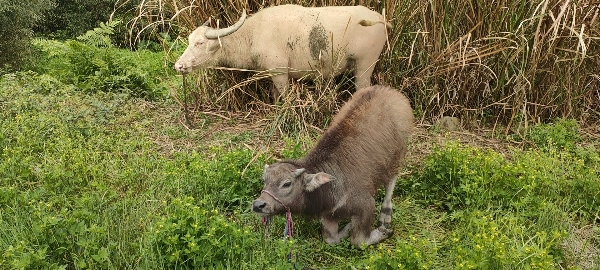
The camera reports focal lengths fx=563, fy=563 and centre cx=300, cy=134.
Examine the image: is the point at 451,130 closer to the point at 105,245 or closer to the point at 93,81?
the point at 105,245

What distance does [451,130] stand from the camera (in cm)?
537

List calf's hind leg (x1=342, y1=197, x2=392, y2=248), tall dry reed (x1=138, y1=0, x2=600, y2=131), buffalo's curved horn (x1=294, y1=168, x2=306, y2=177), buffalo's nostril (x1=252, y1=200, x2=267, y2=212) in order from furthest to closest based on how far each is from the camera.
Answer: tall dry reed (x1=138, y1=0, x2=600, y2=131)
calf's hind leg (x1=342, y1=197, x2=392, y2=248)
buffalo's curved horn (x1=294, y1=168, x2=306, y2=177)
buffalo's nostril (x1=252, y1=200, x2=267, y2=212)

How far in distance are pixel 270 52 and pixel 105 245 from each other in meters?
2.36

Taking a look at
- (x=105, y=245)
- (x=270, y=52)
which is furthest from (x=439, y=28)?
(x=105, y=245)

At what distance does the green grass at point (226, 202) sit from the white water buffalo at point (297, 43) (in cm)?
65

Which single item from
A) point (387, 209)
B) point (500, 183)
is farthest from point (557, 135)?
point (387, 209)

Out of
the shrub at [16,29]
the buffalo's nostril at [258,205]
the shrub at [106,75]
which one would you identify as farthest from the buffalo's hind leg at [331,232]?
the shrub at [16,29]

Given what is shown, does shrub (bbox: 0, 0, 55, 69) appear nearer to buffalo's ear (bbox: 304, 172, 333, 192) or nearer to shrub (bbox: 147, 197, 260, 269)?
shrub (bbox: 147, 197, 260, 269)

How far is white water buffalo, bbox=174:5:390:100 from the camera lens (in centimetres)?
488

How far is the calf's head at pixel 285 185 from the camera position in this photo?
3.25m

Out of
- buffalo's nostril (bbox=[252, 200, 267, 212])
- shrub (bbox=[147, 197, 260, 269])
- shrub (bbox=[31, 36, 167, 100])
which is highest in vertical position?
buffalo's nostril (bbox=[252, 200, 267, 212])

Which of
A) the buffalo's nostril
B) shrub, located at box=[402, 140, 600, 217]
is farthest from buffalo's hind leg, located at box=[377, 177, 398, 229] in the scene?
the buffalo's nostril

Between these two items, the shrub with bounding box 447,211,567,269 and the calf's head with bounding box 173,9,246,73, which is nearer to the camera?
the shrub with bounding box 447,211,567,269

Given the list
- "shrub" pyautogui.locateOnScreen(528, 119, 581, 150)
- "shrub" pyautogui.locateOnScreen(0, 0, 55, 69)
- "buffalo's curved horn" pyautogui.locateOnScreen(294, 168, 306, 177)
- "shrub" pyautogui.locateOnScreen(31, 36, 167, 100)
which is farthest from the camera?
"shrub" pyautogui.locateOnScreen(0, 0, 55, 69)
